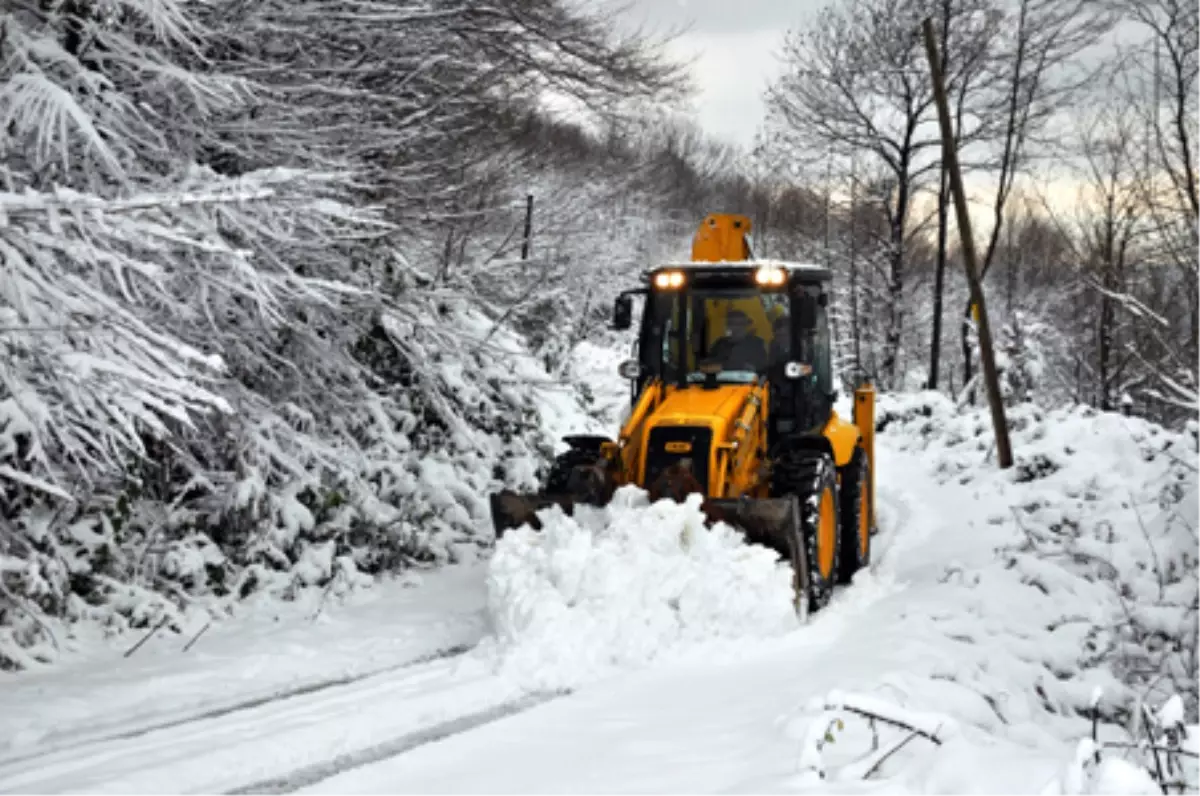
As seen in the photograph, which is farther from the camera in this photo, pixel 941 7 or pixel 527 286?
pixel 941 7

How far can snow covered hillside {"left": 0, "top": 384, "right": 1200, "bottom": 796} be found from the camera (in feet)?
13.9

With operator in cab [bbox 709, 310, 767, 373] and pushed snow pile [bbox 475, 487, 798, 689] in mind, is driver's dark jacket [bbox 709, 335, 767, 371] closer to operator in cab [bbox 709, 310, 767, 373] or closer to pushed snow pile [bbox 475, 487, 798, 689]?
operator in cab [bbox 709, 310, 767, 373]

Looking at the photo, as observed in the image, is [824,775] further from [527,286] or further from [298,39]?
[527,286]

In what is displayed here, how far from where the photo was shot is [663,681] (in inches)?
241

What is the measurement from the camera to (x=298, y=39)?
823 cm

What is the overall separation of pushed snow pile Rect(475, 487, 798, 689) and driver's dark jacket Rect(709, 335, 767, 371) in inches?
88.5

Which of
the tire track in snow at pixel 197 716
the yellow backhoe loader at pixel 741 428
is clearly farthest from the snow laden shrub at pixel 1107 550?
the tire track in snow at pixel 197 716

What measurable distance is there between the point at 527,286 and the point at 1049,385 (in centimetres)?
3193

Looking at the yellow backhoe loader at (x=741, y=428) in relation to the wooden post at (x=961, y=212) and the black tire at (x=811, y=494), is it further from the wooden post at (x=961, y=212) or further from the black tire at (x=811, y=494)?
the wooden post at (x=961, y=212)

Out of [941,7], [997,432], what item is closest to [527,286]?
[997,432]

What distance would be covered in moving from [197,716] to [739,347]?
534 cm

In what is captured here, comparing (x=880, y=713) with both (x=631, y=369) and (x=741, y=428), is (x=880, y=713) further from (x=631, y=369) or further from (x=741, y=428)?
(x=631, y=369)

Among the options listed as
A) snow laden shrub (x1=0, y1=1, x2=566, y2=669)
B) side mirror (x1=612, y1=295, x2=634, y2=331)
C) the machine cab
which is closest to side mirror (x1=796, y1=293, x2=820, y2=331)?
the machine cab

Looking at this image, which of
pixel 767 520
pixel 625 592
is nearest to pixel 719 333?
pixel 767 520
